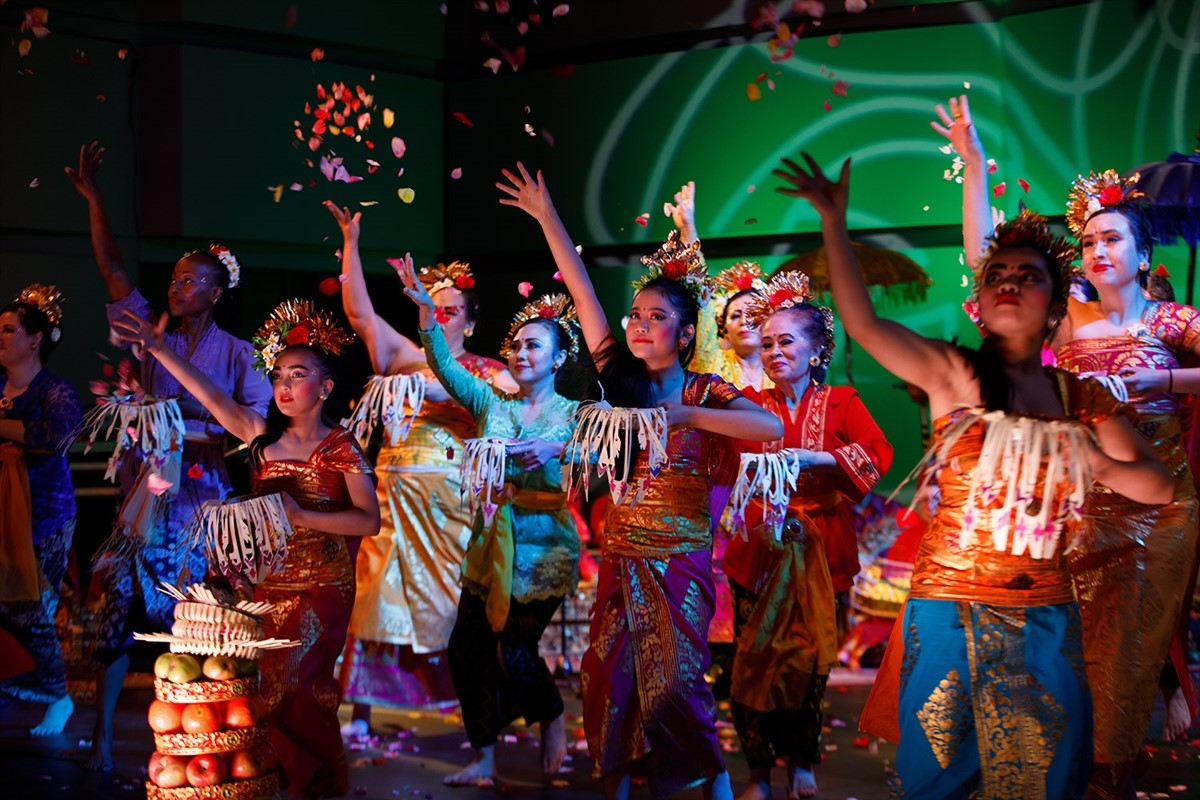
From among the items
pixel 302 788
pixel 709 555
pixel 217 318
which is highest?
pixel 217 318

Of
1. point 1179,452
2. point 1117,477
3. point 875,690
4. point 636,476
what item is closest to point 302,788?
point 636,476

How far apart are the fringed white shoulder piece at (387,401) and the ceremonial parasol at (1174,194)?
10.1ft

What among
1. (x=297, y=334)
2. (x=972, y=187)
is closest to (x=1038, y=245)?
(x=972, y=187)

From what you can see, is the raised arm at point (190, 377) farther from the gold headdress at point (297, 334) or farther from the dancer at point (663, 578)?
the dancer at point (663, 578)

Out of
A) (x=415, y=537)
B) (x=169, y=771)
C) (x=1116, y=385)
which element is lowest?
(x=169, y=771)

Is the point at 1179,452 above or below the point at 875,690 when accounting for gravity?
above

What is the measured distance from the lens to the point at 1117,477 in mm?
2793

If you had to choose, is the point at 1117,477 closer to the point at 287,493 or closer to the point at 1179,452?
the point at 1179,452

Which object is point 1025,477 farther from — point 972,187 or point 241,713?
point 241,713

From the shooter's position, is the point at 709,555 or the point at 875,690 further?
the point at 709,555

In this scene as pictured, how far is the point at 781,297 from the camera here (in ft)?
15.1

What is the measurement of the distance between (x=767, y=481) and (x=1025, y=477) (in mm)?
1325

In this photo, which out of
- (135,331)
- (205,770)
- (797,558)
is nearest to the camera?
(205,770)

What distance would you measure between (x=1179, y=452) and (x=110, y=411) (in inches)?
136
